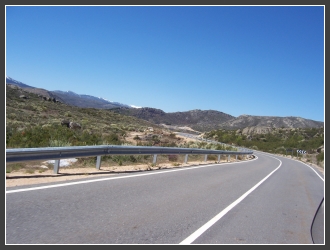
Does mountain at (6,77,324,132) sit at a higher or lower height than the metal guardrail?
higher

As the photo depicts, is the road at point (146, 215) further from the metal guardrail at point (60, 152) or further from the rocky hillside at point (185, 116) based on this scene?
the rocky hillside at point (185, 116)

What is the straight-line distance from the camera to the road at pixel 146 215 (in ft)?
17.5

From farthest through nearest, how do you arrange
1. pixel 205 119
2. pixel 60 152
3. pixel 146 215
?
pixel 205 119 → pixel 60 152 → pixel 146 215

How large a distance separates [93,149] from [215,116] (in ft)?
594

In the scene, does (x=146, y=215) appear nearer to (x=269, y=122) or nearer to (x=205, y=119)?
(x=269, y=122)

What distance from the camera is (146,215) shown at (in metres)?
6.66

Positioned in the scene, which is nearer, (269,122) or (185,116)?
(269,122)

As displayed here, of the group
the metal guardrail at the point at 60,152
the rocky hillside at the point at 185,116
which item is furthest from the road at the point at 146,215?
the rocky hillside at the point at 185,116

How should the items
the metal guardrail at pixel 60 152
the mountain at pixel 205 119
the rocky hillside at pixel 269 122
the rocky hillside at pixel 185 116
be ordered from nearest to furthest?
the metal guardrail at pixel 60 152
the rocky hillside at pixel 269 122
the mountain at pixel 205 119
the rocky hillside at pixel 185 116

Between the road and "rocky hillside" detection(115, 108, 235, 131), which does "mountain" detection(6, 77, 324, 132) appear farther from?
the road

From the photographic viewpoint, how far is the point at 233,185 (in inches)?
479

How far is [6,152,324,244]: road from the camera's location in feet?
17.5

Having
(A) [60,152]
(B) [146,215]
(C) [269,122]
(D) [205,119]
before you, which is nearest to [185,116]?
(D) [205,119]

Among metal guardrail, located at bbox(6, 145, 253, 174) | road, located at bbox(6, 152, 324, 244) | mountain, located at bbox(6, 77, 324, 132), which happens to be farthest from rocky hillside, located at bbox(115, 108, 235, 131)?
road, located at bbox(6, 152, 324, 244)
